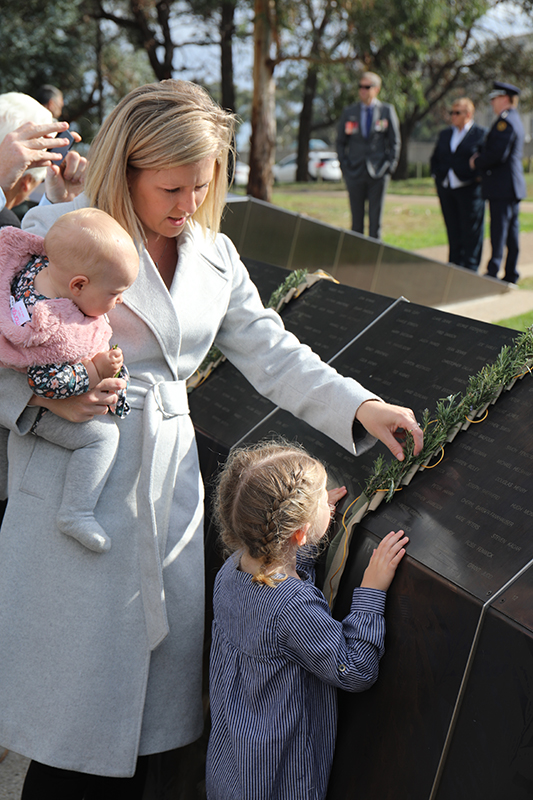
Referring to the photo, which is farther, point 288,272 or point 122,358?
point 288,272

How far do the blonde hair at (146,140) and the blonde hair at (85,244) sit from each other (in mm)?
156

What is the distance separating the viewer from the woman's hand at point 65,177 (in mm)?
2674

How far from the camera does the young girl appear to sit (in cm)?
173

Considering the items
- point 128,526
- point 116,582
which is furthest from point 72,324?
point 116,582

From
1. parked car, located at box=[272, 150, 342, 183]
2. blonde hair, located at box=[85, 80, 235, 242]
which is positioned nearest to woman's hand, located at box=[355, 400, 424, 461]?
blonde hair, located at box=[85, 80, 235, 242]

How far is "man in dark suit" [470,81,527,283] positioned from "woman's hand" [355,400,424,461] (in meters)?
6.84

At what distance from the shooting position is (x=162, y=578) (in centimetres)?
189

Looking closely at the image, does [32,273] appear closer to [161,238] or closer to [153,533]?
[161,238]

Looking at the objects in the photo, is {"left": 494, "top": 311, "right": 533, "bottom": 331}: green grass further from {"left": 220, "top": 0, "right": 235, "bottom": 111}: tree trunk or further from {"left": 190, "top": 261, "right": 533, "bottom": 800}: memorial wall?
{"left": 220, "top": 0, "right": 235, "bottom": 111}: tree trunk

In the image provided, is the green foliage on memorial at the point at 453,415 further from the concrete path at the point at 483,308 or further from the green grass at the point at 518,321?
the green grass at the point at 518,321

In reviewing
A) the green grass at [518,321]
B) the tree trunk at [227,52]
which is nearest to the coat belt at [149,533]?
the green grass at [518,321]

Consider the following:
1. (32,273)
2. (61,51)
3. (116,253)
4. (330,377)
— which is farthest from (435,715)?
(61,51)

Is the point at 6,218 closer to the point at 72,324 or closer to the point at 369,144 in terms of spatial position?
the point at 72,324

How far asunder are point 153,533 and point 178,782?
1017mm
